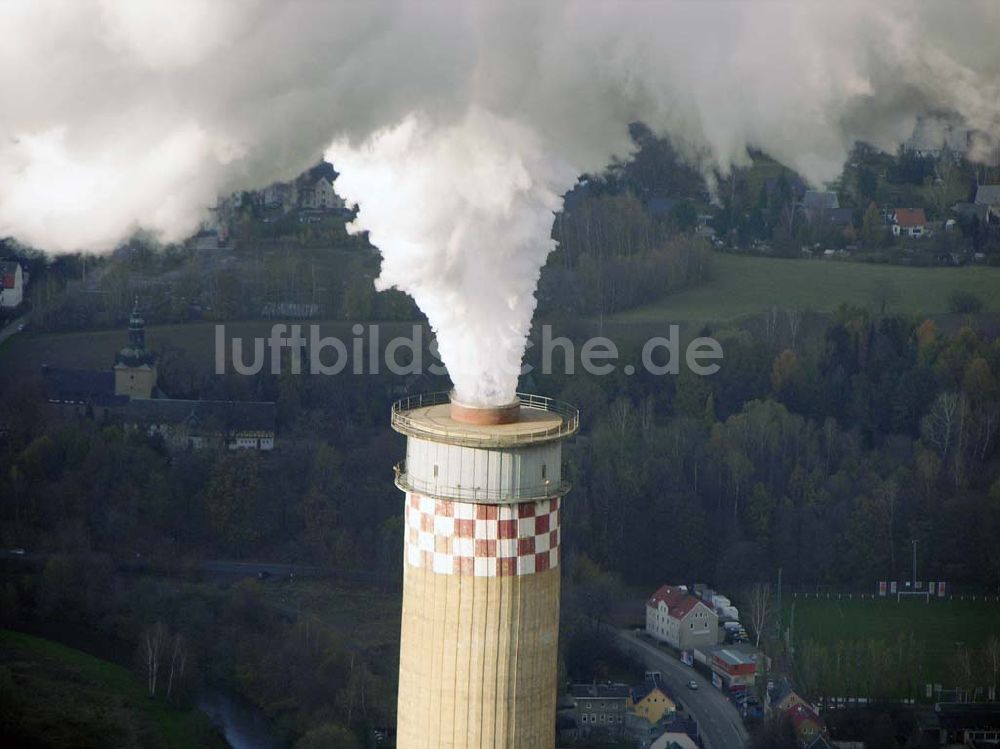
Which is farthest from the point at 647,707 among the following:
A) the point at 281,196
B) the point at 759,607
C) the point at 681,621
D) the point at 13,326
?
the point at 281,196

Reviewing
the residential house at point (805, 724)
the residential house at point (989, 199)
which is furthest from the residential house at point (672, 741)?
the residential house at point (989, 199)

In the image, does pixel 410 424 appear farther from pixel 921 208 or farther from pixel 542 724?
pixel 921 208

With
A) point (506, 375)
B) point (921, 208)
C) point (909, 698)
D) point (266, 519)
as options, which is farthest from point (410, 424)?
point (921, 208)

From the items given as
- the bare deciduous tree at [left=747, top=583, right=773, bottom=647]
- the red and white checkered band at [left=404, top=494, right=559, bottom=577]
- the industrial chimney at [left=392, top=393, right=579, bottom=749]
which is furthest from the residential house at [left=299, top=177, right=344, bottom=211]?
the red and white checkered band at [left=404, top=494, right=559, bottom=577]

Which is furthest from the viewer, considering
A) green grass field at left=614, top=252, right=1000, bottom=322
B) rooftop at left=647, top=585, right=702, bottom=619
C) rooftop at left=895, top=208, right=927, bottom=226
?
green grass field at left=614, top=252, right=1000, bottom=322

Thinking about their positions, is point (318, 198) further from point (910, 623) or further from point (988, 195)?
point (910, 623)

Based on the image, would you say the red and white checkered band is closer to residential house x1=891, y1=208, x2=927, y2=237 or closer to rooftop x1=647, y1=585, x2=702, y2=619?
rooftop x1=647, y1=585, x2=702, y2=619
